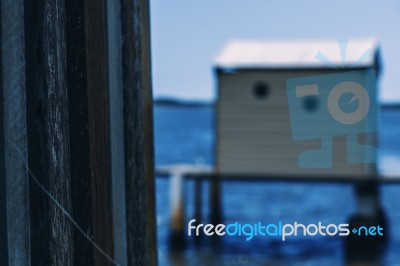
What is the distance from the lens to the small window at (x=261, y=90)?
1387 centimetres

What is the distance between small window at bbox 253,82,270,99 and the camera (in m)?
13.9

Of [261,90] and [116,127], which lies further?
[261,90]

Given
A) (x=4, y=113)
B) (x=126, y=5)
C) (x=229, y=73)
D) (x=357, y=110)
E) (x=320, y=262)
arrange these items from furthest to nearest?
(x=229, y=73), (x=320, y=262), (x=357, y=110), (x=126, y=5), (x=4, y=113)

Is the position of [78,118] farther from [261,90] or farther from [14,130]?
[261,90]

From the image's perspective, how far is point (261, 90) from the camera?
13.9 meters

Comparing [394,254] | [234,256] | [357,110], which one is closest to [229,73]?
[234,256]

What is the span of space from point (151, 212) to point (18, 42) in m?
0.54

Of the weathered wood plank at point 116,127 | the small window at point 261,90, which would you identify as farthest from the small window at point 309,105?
the small window at point 261,90

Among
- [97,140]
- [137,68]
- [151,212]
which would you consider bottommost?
[151,212]

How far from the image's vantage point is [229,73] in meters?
14.2

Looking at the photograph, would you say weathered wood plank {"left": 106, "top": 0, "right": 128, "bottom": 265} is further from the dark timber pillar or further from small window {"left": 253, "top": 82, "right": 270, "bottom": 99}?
small window {"left": 253, "top": 82, "right": 270, "bottom": 99}

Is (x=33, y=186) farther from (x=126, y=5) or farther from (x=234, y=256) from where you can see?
(x=234, y=256)

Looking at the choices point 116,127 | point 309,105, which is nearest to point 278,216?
point 309,105

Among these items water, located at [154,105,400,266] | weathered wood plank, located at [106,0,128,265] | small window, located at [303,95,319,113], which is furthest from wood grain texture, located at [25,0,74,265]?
water, located at [154,105,400,266]
